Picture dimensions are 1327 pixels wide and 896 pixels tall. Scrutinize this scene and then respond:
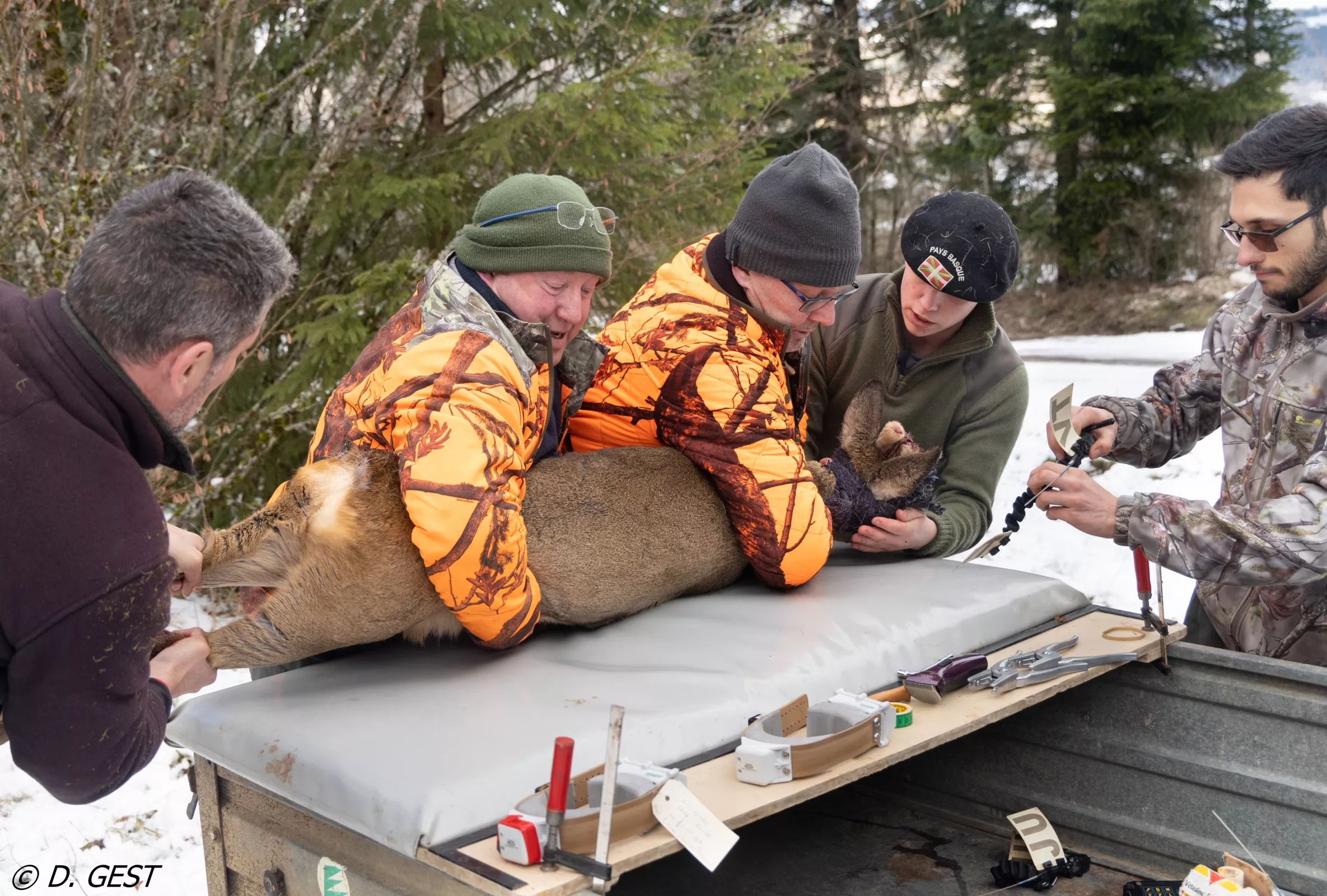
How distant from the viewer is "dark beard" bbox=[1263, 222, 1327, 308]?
312cm

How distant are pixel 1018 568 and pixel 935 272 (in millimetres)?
4148

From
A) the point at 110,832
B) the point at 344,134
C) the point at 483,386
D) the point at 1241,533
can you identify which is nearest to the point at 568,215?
the point at 483,386

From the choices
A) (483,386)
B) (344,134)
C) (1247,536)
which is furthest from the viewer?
(344,134)

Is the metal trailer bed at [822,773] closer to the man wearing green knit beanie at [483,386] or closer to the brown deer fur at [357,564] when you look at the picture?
the brown deer fur at [357,564]

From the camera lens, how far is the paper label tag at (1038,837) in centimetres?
328

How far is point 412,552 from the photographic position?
2.66 metres

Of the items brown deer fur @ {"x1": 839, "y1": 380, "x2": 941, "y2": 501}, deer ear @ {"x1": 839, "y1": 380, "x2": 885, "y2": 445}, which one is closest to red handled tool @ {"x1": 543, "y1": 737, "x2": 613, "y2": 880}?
brown deer fur @ {"x1": 839, "y1": 380, "x2": 941, "y2": 501}

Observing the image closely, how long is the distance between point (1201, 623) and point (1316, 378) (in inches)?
40.0

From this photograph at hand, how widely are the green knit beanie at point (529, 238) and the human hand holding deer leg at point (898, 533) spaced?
4.35 ft

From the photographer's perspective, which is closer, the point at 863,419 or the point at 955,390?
the point at 863,419

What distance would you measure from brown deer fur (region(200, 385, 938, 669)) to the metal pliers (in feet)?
2.81

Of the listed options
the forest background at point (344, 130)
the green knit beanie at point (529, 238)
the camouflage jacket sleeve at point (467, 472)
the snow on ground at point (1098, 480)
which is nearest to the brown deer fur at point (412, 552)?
the camouflage jacket sleeve at point (467, 472)

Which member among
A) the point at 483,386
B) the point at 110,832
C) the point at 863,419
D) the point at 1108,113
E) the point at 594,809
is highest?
the point at 1108,113

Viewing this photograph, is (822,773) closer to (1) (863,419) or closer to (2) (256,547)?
(2) (256,547)
